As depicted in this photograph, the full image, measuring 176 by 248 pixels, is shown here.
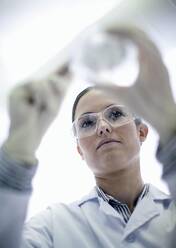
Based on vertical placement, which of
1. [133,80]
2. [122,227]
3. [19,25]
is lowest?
[122,227]

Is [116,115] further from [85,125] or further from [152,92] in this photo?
[152,92]

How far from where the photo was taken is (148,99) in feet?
2.37

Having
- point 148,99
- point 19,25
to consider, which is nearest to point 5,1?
point 19,25

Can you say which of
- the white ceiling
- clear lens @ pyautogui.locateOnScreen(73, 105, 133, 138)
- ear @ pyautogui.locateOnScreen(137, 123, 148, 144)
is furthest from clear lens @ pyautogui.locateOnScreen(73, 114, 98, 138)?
the white ceiling

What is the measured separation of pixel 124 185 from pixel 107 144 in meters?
0.18

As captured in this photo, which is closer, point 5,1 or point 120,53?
point 120,53

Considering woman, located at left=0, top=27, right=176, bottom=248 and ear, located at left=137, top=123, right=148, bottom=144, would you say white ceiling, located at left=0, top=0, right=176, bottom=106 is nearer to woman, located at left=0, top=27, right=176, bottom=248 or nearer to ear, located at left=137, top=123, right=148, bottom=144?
woman, located at left=0, top=27, right=176, bottom=248

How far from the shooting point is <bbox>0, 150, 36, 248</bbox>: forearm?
0.69 meters

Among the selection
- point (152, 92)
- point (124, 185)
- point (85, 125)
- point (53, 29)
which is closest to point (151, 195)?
point (124, 185)

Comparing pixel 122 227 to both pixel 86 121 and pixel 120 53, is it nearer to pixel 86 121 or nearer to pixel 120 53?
pixel 86 121

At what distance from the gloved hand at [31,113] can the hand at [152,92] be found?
0.11m

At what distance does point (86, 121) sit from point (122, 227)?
13.1 inches

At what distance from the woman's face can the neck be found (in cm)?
4

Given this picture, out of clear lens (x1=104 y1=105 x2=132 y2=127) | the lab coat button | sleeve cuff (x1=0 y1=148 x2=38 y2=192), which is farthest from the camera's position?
clear lens (x1=104 y1=105 x2=132 y2=127)
